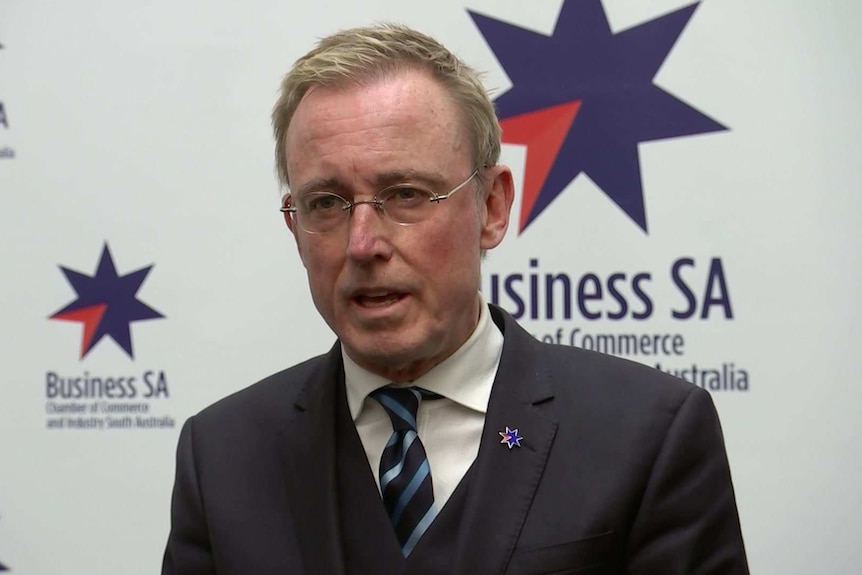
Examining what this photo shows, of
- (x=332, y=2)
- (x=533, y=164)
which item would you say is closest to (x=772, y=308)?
(x=533, y=164)

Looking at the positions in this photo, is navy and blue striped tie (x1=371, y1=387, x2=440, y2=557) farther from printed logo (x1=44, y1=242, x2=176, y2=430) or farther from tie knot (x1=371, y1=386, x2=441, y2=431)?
printed logo (x1=44, y1=242, x2=176, y2=430)

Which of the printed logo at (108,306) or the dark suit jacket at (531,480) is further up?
the printed logo at (108,306)

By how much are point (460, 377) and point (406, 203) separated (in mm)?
248

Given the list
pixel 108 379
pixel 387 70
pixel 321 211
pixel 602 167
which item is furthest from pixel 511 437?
pixel 108 379

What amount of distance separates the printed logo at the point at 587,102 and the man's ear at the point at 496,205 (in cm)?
60

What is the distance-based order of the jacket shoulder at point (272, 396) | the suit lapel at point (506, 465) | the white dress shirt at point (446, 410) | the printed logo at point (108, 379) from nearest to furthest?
the suit lapel at point (506, 465), the white dress shirt at point (446, 410), the jacket shoulder at point (272, 396), the printed logo at point (108, 379)

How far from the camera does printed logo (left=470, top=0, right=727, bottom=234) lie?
1.94m

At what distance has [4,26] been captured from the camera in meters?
2.08

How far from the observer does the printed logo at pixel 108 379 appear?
6.70 feet

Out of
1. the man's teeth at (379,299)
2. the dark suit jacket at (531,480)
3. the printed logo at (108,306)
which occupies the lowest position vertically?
the dark suit jacket at (531,480)

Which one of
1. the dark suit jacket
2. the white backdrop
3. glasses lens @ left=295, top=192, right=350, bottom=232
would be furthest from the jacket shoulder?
the white backdrop

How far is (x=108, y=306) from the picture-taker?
2057mm

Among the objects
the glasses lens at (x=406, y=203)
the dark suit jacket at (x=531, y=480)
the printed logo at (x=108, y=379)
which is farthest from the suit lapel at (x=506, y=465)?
the printed logo at (x=108, y=379)

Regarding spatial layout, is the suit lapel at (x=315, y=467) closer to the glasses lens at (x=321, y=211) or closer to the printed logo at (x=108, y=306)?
the glasses lens at (x=321, y=211)
